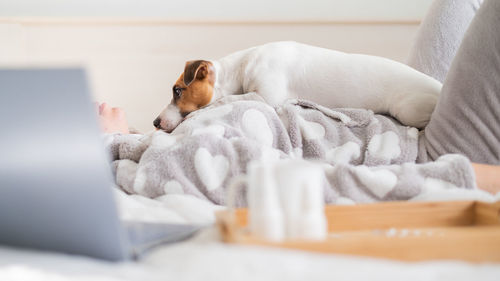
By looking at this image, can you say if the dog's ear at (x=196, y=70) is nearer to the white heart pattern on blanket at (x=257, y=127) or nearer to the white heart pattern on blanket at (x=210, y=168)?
the white heart pattern on blanket at (x=257, y=127)

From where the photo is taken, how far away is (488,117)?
1331mm

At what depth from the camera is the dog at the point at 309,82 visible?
1.73 metres

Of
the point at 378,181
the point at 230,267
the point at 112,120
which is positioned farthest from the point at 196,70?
the point at 230,267

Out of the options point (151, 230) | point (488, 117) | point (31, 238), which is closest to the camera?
point (31, 238)

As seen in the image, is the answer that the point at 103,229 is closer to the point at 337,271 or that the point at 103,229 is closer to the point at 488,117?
the point at 337,271

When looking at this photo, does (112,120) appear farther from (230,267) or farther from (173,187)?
(230,267)

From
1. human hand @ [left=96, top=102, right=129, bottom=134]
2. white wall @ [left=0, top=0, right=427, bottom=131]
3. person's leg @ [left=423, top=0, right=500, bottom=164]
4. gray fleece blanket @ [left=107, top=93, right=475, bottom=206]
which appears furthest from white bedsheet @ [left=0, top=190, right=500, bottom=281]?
white wall @ [left=0, top=0, right=427, bottom=131]

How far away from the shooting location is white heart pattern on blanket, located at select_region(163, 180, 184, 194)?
1117mm

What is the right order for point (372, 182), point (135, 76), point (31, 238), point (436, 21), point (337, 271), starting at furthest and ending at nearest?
point (135, 76)
point (436, 21)
point (372, 182)
point (31, 238)
point (337, 271)

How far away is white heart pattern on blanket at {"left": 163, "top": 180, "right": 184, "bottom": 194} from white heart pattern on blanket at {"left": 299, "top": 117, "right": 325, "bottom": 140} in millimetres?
378

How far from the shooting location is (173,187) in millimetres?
1125

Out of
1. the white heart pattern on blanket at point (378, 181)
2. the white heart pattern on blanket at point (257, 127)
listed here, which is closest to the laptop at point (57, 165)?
the white heart pattern on blanket at point (378, 181)

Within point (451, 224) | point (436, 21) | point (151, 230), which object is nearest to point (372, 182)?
point (451, 224)

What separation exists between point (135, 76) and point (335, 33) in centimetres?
109
